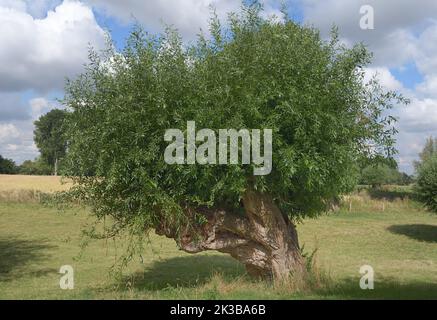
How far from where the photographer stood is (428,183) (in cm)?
2848

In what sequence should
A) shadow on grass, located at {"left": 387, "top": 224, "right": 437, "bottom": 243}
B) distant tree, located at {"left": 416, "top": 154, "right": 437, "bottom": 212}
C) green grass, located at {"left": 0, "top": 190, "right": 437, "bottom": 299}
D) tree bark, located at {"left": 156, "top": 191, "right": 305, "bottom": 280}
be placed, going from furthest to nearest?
shadow on grass, located at {"left": 387, "top": 224, "right": 437, "bottom": 243}
distant tree, located at {"left": 416, "top": 154, "right": 437, "bottom": 212}
green grass, located at {"left": 0, "top": 190, "right": 437, "bottom": 299}
tree bark, located at {"left": 156, "top": 191, "right": 305, "bottom": 280}

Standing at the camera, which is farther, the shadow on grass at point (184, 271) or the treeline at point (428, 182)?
the treeline at point (428, 182)

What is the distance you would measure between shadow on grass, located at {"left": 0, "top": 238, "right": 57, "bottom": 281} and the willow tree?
7351mm

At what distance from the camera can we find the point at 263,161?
10391 mm

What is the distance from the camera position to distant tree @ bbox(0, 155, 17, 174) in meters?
93.9

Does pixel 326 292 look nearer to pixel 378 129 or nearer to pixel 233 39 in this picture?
pixel 378 129

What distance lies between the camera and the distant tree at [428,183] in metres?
28.2

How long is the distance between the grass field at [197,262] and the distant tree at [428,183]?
251cm

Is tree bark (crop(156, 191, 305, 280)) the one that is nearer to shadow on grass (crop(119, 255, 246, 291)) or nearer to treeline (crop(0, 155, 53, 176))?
shadow on grass (crop(119, 255, 246, 291))

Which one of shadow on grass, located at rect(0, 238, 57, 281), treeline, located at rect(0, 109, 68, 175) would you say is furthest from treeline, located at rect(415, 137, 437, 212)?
treeline, located at rect(0, 109, 68, 175)

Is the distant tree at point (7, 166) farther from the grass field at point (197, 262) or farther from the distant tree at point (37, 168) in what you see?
the grass field at point (197, 262)

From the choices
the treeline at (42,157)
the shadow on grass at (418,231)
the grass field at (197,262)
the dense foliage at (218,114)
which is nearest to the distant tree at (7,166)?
the treeline at (42,157)
